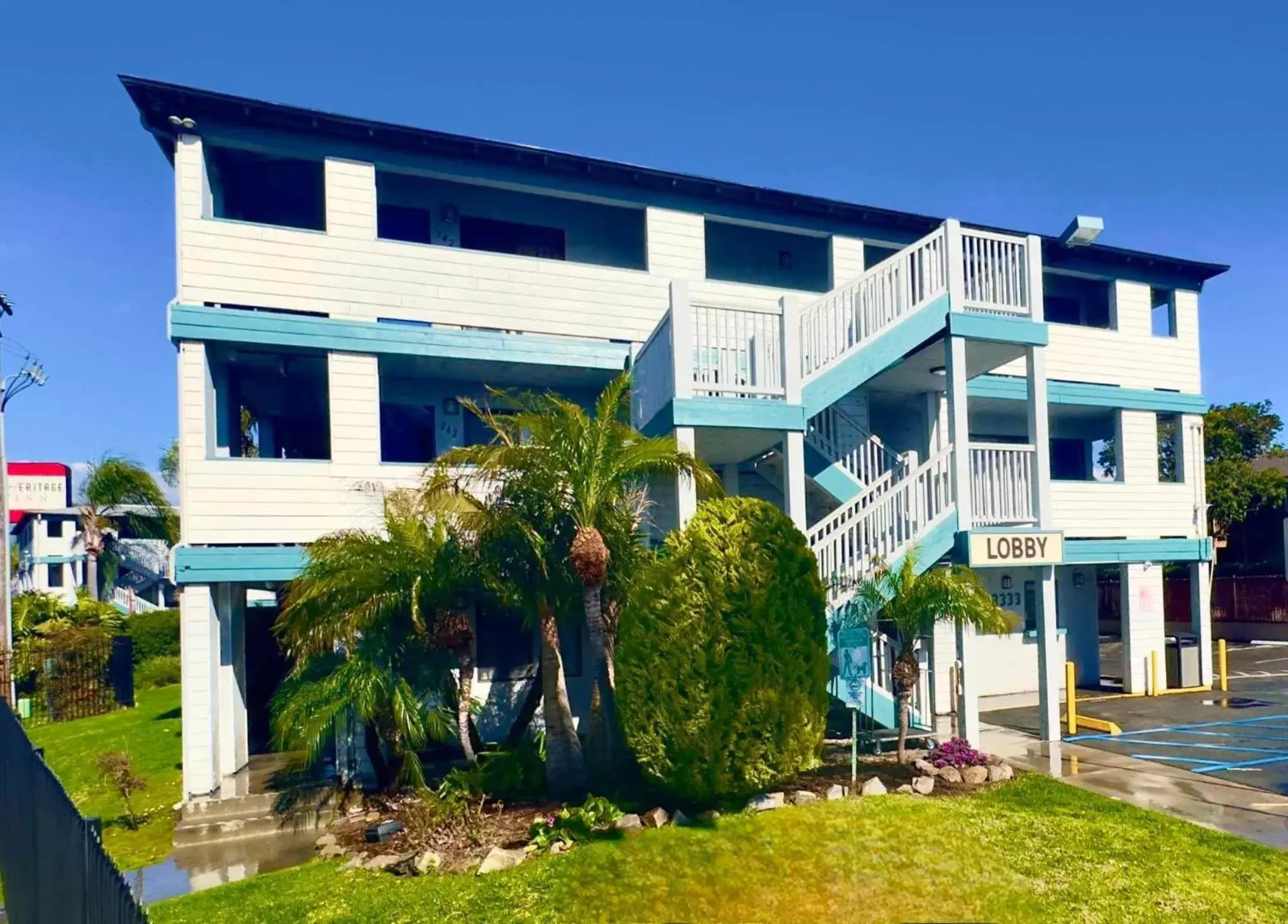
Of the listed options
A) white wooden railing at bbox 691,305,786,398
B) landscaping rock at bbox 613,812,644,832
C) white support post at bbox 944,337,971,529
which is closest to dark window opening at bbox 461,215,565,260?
white wooden railing at bbox 691,305,786,398

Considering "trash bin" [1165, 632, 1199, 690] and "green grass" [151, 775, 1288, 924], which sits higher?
"green grass" [151, 775, 1288, 924]

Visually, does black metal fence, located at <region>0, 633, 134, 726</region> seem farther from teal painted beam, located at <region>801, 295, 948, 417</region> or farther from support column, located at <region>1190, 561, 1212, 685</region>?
support column, located at <region>1190, 561, 1212, 685</region>

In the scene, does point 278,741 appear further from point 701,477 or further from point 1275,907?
point 1275,907

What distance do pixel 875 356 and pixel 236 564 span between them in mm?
9675

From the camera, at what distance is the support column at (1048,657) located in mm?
12070

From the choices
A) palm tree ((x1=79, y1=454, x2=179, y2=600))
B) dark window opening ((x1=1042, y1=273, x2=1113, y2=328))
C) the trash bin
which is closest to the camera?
the trash bin

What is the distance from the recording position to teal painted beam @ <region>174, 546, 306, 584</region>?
1094cm

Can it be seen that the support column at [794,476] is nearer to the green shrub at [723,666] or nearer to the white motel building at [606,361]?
the white motel building at [606,361]

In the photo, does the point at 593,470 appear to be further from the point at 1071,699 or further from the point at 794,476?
the point at 1071,699

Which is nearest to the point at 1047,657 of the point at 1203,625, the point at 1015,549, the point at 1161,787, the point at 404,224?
the point at 1015,549

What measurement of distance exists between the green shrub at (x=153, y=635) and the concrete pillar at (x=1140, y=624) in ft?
92.9

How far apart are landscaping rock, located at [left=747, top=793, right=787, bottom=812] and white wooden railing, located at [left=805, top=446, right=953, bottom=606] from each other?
257cm

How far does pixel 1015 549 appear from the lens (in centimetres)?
1146

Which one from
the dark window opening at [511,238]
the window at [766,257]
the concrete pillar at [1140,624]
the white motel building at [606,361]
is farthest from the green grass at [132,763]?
the concrete pillar at [1140,624]
